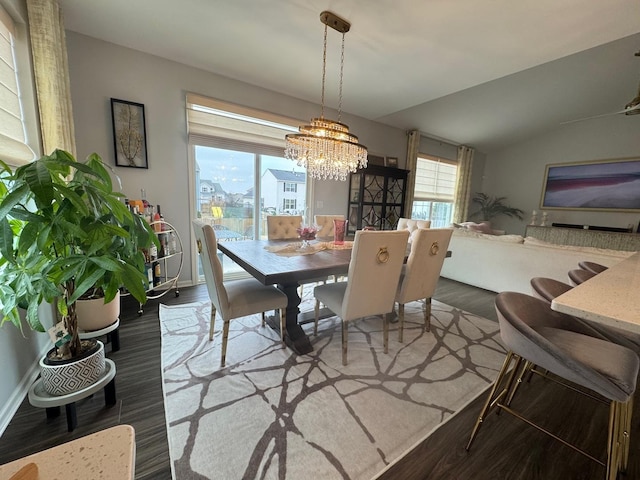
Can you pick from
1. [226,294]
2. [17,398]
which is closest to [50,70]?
[226,294]

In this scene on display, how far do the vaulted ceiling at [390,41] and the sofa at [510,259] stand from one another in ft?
6.60

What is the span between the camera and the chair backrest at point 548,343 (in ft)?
2.94

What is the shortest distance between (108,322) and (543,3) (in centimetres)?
399

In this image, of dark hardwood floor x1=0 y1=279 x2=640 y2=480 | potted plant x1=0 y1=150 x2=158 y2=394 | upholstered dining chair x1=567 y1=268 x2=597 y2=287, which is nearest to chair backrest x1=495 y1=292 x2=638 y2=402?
upholstered dining chair x1=567 y1=268 x2=597 y2=287

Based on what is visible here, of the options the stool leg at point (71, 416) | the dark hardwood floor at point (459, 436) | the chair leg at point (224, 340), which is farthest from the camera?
the chair leg at point (224, 340)

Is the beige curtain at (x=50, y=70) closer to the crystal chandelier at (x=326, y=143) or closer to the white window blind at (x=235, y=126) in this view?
the white window blind at (x=235, y=126)

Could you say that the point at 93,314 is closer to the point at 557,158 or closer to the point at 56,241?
the point at 56,241

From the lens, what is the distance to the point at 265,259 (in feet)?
6.37

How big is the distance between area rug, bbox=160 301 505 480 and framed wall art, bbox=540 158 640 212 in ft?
18.2

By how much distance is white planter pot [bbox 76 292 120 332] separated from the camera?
1698 mm

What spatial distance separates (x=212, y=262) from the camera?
1682mm

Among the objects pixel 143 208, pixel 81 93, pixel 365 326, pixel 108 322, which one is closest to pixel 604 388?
pixel 365 326

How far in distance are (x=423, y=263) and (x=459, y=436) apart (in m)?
1.13

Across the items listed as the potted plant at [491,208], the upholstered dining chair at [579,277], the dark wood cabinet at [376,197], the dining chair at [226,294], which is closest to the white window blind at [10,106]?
the dining chair at [226,294]
